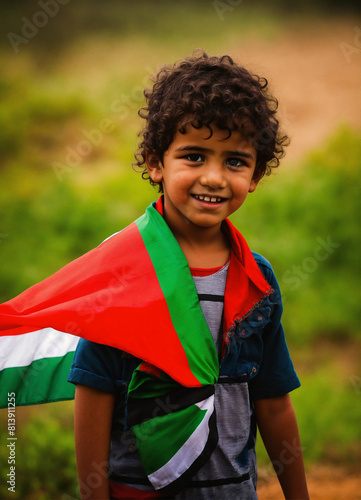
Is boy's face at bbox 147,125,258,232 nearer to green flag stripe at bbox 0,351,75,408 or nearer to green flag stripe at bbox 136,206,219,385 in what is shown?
green flag stripe at bbox 136,206,219,385

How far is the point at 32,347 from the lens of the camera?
1.75 meters

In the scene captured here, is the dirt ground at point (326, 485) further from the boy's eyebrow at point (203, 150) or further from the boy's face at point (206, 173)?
the boy's eyebrow at point (203, 150)

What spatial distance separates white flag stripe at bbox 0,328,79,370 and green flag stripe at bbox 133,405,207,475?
46cm

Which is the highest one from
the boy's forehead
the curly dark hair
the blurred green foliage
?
the curly dark hair

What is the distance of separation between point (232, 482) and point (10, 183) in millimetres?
4790

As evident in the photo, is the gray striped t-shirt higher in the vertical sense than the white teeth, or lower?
lower

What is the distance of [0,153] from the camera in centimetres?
616

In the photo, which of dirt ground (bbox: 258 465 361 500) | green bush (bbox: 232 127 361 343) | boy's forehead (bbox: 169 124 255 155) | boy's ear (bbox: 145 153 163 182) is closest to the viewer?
boy's forehead (bbox: 169 124 255 155)

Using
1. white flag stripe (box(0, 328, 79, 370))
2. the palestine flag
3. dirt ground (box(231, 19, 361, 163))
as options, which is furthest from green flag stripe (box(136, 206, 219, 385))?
dirt ground (box(231, 19, 361, 163))

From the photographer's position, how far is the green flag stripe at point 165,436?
1.43m

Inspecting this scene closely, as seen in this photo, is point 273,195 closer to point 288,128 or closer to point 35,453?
point 288,128

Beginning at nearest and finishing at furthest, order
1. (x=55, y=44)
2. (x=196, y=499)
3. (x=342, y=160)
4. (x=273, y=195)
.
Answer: (x=196, y=499), (x=273, y=195), (x=342, y=160), (x=55, y=44)

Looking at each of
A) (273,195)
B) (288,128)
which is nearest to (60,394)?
(273,195)

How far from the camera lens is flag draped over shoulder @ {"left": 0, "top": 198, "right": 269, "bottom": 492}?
4.70 ft
